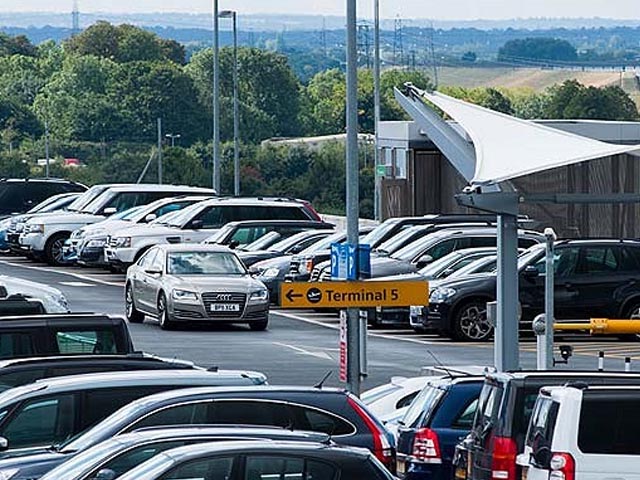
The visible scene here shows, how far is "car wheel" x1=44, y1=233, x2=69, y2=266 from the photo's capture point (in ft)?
141

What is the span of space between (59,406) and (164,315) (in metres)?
16.8

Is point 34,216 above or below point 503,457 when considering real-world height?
below

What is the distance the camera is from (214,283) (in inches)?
1208

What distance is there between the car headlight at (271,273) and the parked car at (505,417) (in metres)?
21.3

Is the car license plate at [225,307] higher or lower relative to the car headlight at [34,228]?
lower

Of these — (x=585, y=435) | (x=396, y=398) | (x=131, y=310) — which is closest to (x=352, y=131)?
(x=396, y=398)

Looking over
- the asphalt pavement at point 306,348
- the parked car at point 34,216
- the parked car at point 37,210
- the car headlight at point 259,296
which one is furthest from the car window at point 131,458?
the parked car at point 37,210

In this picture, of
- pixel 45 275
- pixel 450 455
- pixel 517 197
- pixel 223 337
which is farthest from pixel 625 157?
pixel 450 455

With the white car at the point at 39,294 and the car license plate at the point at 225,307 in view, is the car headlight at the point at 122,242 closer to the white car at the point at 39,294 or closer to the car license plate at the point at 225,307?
the car license plate at the point at 225,307

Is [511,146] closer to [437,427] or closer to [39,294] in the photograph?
[437,427]

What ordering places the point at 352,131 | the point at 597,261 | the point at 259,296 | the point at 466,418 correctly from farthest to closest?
the point at 259,296 → the point at 597,261 → the point at 352,131 → the point at 466,418

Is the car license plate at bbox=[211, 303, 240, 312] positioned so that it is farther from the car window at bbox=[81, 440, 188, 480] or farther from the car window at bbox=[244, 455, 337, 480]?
the car window at bbox=[244, 455, 337, 480]

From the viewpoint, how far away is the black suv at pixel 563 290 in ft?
97.1

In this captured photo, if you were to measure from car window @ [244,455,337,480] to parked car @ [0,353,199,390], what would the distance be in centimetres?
520
